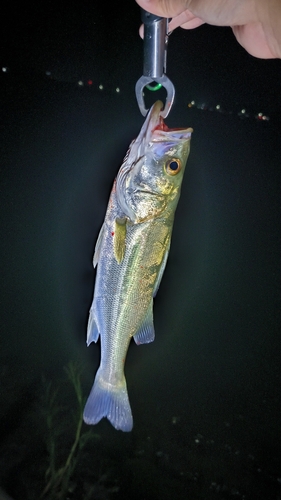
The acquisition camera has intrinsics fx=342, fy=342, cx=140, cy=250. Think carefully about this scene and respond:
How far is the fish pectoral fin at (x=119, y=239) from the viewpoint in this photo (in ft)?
2.81

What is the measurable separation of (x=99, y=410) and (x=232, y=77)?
4.49ft

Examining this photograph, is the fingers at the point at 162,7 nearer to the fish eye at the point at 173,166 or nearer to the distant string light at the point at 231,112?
the fish eye at the point at 173,166

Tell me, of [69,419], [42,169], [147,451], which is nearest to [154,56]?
[42,169]

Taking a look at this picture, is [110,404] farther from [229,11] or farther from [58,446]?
[58,446]

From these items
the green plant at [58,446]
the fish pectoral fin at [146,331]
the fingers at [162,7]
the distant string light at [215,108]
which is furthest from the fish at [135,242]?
the green plant at [58,446]

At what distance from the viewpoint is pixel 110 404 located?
3.38 feet

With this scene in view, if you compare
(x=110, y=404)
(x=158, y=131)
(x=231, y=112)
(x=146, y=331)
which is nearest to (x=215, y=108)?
(x=231, y=112)

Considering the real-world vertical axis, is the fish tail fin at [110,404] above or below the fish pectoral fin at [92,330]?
below

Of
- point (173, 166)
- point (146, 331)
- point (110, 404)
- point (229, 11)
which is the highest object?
point (229, 11)

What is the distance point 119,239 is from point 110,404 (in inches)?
20.5

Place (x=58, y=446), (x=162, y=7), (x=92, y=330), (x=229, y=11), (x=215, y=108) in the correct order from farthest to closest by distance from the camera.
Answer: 1. (x=58, y=446)
2. (x=215, y=108)
3. (x=92, y=330)
4. (x=229, y=11)
5. (x=162, y=7)

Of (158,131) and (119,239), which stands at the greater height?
(158,131)

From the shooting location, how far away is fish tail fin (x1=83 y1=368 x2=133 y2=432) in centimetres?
102

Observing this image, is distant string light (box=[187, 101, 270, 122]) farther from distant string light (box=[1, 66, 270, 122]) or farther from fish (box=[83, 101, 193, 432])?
fish (box=[83, 101, 193, 432])
